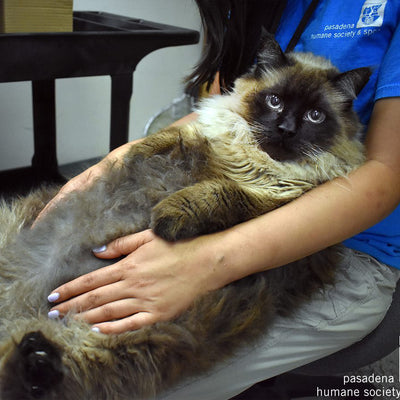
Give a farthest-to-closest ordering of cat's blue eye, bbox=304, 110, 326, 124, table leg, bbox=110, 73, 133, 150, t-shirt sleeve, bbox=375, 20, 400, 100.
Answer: table leg, bbox=110, 73, 133, 150 → cat's blue eye, bbox=304, 110, 326, 124 → t-shirt sleeve, bbox=375, 20, 400, 100

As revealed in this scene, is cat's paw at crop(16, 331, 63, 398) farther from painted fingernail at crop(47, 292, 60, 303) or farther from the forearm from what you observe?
the forearm

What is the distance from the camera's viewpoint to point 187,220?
958 mm

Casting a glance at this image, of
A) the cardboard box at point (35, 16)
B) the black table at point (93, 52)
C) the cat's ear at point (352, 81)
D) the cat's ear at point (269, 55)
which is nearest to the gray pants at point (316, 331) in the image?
the cat's ear at point (352, 81)

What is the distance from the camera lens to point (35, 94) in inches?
82.7

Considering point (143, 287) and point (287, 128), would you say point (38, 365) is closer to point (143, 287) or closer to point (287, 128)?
point (143, 287)

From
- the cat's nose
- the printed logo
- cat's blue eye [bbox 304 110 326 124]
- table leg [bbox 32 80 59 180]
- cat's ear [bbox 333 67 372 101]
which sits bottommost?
table leg [bbox 32 80 59 180]

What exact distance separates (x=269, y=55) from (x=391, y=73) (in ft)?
1.09

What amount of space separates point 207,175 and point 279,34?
62cm

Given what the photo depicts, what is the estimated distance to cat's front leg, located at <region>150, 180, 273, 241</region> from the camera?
0.95 metres

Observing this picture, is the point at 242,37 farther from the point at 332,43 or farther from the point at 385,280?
the point at 385,280

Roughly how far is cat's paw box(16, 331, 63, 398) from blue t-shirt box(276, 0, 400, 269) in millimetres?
834

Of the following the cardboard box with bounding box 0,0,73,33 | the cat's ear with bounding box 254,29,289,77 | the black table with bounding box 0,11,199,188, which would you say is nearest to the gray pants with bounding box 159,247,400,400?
the cat's ear with bounding box 254,29,289,77

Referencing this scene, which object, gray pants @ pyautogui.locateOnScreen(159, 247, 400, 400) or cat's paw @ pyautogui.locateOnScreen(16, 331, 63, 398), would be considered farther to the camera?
gray pants @ pyautogui.locateOnScreen(159, 247, 400, 400)

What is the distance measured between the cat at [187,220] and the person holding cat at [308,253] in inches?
1.5
